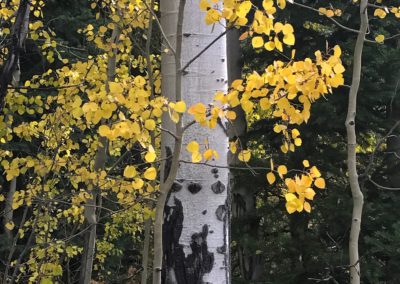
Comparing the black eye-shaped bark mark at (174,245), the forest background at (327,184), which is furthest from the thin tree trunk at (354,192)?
the forest background at (327,184)

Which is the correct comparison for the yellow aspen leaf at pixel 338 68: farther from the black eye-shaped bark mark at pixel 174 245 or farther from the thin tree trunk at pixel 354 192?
the thin tree trunk at pixel 354 192

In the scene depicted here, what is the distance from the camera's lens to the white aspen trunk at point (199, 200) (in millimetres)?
1832

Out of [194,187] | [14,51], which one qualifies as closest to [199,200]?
[194,187]

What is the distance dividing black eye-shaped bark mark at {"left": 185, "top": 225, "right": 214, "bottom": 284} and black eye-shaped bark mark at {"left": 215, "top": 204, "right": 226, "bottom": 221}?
0.20 feet

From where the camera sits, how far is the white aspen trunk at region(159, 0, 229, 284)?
6.01ft

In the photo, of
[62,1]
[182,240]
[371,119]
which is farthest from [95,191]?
[62,1]

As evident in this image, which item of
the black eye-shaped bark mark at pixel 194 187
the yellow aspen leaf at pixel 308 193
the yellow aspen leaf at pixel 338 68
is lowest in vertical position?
the yellow aspen leaf at pixel 308 193

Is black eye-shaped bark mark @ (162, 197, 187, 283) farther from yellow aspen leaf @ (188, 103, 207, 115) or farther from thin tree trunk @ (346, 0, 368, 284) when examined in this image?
thin tree trunk @ (346, 0, 368, 284)

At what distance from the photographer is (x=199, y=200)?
1.84m

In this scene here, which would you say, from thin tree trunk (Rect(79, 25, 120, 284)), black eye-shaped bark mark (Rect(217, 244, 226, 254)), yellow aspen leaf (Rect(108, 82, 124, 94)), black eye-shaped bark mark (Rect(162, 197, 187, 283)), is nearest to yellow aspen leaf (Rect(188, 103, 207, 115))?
yellow aspen leaf (Rect(108, 82, 124, 94))

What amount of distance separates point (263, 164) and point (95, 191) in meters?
2.36

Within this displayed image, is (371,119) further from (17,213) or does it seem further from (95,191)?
(17,213)

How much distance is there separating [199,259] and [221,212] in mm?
188

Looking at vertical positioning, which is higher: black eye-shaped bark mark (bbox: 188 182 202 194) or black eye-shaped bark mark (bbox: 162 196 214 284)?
black eye-shaped bark mark (bbox: 188 182 202 194)
